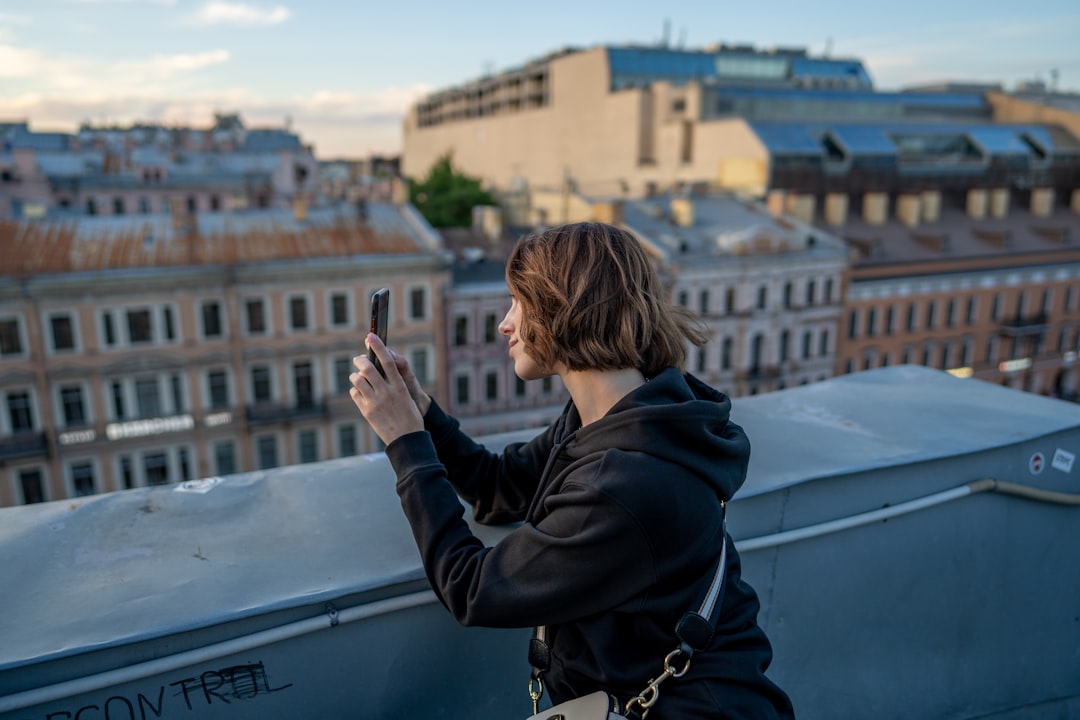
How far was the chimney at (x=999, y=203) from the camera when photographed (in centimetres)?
3312

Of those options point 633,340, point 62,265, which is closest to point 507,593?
point 633,340

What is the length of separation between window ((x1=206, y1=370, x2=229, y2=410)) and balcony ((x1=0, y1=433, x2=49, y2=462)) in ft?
12.2

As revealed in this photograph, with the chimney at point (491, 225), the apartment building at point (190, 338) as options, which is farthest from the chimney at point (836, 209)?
the apartment building at point (190, 338)

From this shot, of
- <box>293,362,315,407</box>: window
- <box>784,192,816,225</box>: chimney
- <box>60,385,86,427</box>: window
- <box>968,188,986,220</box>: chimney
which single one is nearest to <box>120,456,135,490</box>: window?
<box>60,385,86,427</box>: window

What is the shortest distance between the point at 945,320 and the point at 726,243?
31.7 ft

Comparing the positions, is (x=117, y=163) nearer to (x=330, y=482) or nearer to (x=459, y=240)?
(x=459, y=240)

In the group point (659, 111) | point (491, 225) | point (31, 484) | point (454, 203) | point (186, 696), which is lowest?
point (31, 484)

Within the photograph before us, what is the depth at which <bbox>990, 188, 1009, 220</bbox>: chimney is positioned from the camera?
1304 inches

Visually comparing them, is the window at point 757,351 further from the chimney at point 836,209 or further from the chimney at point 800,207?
the chimney at point 836,209

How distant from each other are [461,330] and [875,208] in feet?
58.2

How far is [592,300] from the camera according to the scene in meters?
1.77

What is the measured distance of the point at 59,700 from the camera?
5.66 feet

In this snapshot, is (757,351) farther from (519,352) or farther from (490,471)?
Result: (519,352)

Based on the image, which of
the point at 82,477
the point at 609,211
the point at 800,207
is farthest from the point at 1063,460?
the point at 800,207
